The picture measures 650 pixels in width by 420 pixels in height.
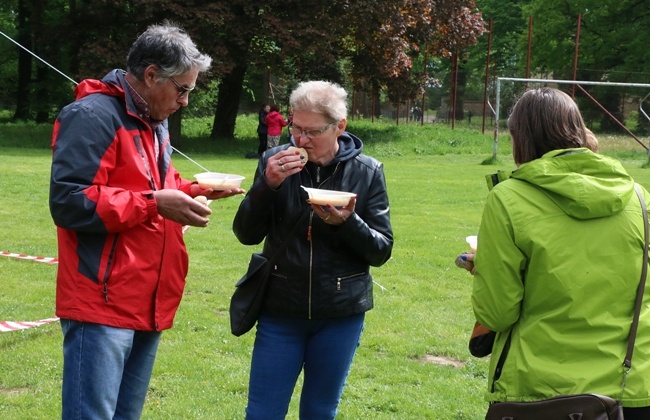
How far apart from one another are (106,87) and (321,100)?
0.86 metres

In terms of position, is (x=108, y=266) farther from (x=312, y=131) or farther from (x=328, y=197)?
(x=312, y=131)

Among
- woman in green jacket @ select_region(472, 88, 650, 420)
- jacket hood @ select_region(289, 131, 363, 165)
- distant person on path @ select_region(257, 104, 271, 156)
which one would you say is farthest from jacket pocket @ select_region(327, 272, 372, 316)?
distant person on path @ select_region(257, 104, 271, 156)

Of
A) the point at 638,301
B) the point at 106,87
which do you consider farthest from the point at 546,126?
the point at 106,87

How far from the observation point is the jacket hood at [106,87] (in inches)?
128

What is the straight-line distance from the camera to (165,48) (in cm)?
325

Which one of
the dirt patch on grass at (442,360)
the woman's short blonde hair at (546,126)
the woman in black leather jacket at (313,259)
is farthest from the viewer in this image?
the dirt patch on grass at (442,360)

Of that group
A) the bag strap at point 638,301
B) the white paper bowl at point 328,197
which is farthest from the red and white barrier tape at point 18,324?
the bag strap at point 638,301

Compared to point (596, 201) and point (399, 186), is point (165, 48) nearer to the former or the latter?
point (596, 201)

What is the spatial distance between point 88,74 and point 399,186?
1139 cm

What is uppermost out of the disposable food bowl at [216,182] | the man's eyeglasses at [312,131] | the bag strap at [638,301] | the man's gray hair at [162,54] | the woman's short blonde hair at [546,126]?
the man's gray hair at [162,54]

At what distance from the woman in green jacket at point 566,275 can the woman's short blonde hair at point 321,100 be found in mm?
901

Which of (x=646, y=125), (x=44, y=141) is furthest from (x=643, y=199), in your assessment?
(x=646, y=125)

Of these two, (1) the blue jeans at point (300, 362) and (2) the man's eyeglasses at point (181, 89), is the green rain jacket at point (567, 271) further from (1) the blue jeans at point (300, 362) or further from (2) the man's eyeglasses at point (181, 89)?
(2) the man's eyeglasses at point (181, 89)

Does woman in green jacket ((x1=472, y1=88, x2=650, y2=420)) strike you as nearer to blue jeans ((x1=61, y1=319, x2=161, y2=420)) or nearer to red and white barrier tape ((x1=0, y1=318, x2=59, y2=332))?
blue jeans ((x1=61, y1=319, x2=161, y2=420))
